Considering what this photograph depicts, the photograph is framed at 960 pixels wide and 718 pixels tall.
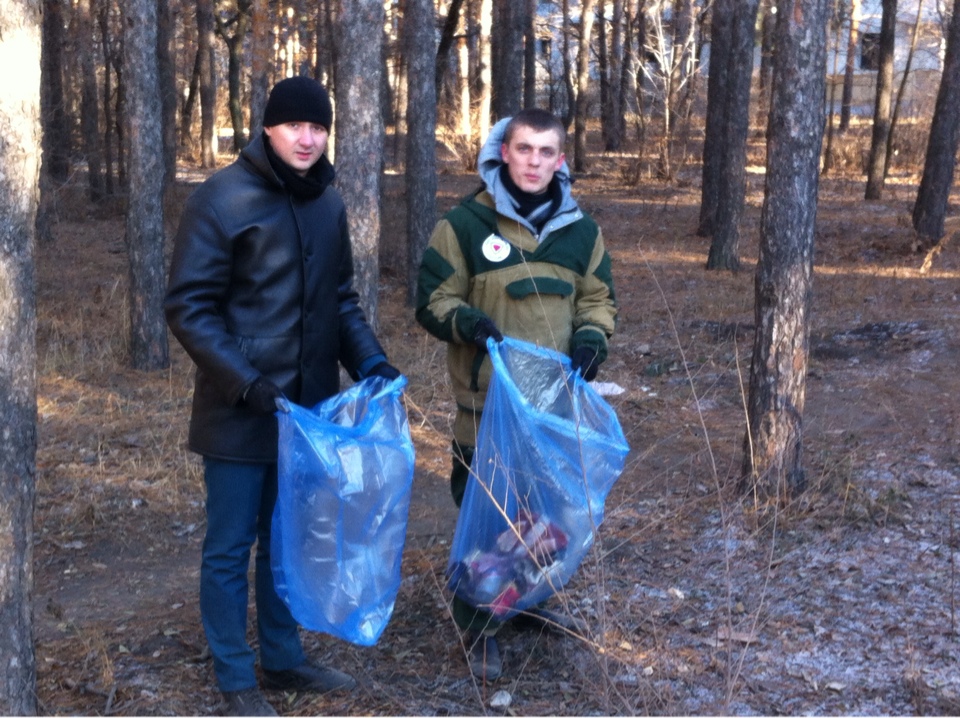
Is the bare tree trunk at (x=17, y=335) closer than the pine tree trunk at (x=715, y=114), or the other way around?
the bare tree trunk at (x=17, y=335)

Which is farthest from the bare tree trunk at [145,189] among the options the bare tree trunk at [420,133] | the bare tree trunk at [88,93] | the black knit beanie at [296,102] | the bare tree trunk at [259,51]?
the bare tree trunk at [88,93]

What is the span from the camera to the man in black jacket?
115 inches

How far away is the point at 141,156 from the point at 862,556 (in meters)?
6.01

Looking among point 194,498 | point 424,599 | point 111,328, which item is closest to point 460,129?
point 111,328

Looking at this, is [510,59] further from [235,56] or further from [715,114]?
[235,56]

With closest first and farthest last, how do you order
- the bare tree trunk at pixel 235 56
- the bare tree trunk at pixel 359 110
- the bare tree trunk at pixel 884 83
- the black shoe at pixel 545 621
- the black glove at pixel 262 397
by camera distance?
the black glove at pixel 262 397
the black shoe at pixel 545 621
the bare tree trunk at pixel 359 110
the bare tree trunk at pixel 884 83
the bare tree trunk at pixel 235 56

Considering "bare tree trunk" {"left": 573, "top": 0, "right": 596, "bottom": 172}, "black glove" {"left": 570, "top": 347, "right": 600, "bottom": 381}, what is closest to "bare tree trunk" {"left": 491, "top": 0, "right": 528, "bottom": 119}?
"bare tree trunk" {"left": 573, "top": 0, "right": 596, "bottom": 172}

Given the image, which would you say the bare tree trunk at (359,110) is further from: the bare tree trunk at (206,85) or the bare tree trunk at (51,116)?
the bare tree trunk at (206,85)

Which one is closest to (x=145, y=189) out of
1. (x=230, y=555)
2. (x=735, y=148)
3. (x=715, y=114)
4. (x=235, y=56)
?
(x=230, y=555)

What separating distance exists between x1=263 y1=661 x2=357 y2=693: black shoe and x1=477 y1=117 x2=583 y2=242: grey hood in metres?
1.53

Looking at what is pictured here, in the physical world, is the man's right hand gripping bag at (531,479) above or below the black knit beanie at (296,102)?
below

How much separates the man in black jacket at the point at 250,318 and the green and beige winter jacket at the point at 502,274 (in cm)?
33

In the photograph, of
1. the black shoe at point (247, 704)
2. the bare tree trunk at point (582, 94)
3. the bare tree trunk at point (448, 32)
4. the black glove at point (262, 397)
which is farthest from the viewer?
the bare tree trunk at point (582, 94)

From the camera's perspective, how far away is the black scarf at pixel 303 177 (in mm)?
3053
